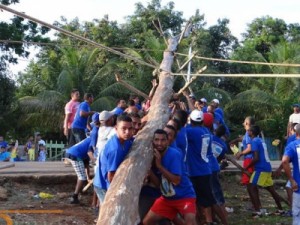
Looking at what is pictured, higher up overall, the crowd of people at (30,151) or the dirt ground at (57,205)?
the crowd of people at (30,151)

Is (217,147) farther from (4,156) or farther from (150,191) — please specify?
(4,156)

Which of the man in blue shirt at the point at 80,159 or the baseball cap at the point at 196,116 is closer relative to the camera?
the baseball cap at the point at 196,116

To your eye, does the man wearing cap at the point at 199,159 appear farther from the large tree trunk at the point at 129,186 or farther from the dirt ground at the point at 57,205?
the dirt ground at the point at 57,205

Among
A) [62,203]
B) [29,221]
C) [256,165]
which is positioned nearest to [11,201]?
[62,203]

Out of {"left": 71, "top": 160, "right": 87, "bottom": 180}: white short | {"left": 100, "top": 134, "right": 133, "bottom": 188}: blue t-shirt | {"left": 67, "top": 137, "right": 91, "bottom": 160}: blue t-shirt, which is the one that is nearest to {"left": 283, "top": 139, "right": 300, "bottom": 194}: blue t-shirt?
{"left": 100, "top": 134, "right": 133, "bottom": 188}: blue t-shirt

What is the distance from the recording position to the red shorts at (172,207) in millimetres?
6805

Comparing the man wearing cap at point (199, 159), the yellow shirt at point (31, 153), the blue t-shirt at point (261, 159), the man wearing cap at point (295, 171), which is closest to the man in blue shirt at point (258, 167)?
the blue t-shirt at point (261, 159)

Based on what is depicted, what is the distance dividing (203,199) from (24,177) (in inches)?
167

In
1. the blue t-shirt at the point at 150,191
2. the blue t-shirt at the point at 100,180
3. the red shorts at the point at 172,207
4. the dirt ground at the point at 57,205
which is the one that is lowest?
the dirt ground at the point at 57,205

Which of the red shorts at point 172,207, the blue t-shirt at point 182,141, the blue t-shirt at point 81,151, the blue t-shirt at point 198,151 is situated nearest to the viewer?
the red shorts at point 172,207

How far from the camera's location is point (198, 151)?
Answer: 825cm

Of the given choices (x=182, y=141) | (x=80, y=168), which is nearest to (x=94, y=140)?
(x=80, y=168)

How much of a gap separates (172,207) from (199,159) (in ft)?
5.08

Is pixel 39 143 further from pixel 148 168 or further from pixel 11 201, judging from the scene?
pixel 148 168
